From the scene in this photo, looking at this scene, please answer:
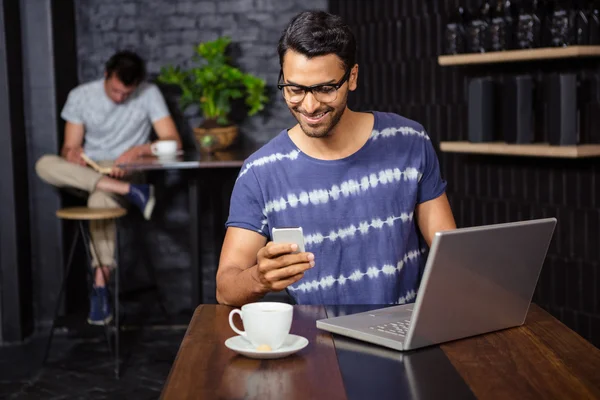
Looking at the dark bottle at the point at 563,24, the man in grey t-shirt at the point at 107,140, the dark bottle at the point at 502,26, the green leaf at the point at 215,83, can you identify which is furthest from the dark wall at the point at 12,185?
the dark bottle at the point at 563,24

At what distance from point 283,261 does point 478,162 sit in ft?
9.52

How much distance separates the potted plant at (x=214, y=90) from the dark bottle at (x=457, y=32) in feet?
4.80

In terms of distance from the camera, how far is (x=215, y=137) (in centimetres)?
512

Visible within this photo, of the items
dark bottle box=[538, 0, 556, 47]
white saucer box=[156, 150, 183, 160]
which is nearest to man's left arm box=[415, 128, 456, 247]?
dark bottle box=[538, 0, 556, 47]

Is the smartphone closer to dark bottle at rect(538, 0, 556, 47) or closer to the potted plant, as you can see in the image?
dark bottle at rect(538, 0, 556, 47)

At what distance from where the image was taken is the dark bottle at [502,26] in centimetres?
393

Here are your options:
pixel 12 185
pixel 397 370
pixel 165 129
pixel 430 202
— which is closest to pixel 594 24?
pixel 430 202

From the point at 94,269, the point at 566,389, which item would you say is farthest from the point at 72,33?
the point at 566,389

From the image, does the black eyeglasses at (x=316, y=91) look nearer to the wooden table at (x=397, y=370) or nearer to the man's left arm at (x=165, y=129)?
the wooden table at (x=397, y=370)

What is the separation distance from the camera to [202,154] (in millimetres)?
5070

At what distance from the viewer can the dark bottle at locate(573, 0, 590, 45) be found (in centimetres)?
355

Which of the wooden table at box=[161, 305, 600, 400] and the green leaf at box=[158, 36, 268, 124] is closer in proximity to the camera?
→ the wooden table at box=[161, 305, 600, 400]

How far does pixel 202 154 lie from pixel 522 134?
6.42ft

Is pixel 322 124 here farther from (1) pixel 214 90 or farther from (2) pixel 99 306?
(1) pixel 214 90
